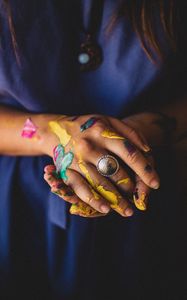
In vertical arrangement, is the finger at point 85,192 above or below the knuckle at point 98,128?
below

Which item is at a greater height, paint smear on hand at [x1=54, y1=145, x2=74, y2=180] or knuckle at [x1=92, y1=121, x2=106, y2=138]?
knuckle at [x1=92, y1=121, x2=106, y2=138]

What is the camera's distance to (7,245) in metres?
0.72

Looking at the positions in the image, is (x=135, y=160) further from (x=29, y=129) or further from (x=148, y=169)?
(x=29, y=129)

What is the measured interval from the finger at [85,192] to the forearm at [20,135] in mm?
121

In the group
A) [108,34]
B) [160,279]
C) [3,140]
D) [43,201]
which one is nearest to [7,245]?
[43,201]

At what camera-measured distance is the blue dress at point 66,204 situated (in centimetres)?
65

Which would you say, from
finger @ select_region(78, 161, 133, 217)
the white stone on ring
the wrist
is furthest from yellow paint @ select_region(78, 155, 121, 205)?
the white stone on ring

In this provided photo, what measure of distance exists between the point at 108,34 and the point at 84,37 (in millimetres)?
48

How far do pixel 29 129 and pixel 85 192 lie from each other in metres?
0.22

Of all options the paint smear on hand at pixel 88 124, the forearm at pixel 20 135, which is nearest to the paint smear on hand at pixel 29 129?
the forearm at pixel 20 135

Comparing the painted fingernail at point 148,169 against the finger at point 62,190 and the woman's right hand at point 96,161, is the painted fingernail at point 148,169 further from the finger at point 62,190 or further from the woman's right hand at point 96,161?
the finger at point 62,190

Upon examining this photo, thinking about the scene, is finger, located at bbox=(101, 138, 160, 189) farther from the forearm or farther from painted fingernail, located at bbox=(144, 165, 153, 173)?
the forearm

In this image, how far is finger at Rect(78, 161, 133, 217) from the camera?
0.56 meters

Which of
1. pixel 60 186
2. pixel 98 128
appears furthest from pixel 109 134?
pixel 60 186
